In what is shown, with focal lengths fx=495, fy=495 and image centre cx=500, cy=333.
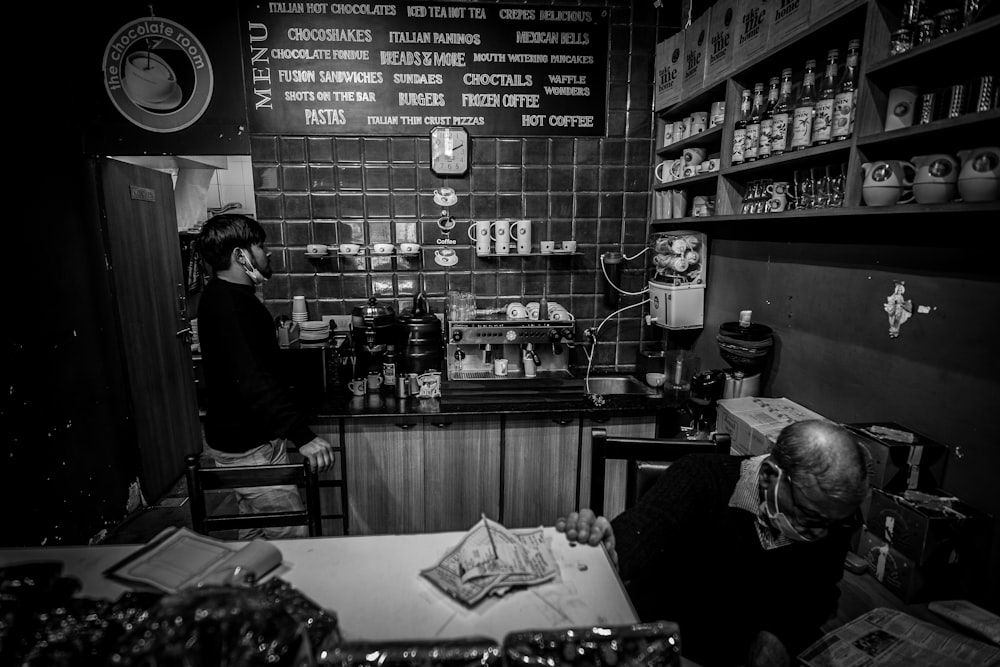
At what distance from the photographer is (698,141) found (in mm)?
3082

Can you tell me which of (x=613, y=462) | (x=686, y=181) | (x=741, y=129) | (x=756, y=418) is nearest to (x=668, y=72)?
(x=686, y=181)

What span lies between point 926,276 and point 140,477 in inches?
185

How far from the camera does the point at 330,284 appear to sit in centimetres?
359

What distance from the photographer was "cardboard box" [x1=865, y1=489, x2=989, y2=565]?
1574 millimetres

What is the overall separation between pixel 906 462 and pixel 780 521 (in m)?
0.71

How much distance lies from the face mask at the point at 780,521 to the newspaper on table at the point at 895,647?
0.82ft

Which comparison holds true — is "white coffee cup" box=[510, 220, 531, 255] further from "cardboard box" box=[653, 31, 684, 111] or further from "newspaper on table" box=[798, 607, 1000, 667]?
"newspaper on table" box=[798, 607, 1000, 667]

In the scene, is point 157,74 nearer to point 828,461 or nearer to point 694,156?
point 694,156

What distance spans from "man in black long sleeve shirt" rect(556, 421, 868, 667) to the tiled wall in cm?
230

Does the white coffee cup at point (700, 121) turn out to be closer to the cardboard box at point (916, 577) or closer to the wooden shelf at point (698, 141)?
the wooden shelf at point (698, 141)

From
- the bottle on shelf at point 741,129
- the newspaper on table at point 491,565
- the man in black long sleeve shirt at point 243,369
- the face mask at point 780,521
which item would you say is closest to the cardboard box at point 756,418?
the face mask at point 780,521

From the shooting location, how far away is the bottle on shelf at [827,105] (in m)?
1.93

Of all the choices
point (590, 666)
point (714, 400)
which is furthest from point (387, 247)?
point (590, 666)

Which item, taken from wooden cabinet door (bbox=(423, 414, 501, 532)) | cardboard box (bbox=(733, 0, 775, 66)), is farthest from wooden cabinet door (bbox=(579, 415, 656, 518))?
cardboard box (bbox=(733, 0, 775, 66))
